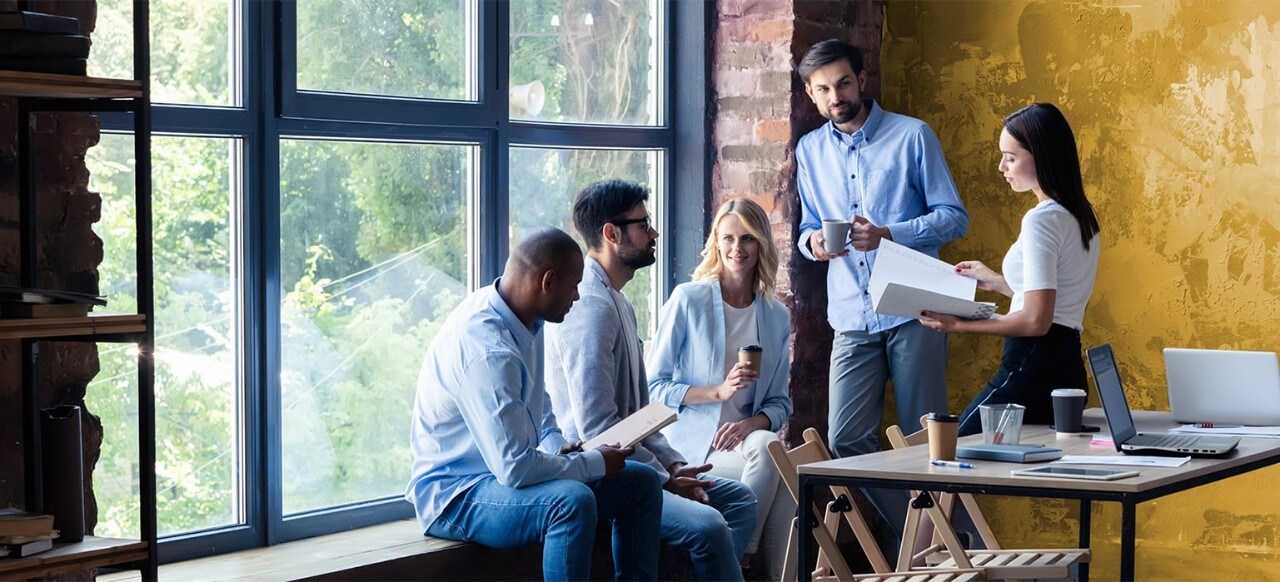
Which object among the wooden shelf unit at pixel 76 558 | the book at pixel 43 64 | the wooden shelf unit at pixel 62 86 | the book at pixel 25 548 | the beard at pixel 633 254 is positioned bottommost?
the wooden shelf unit at pixel 76 558

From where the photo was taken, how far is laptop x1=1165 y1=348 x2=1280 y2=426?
149 inches

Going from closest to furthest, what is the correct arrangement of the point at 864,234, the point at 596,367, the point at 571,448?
the point at 571,448 → the point at 596,367 → the point at 864,234

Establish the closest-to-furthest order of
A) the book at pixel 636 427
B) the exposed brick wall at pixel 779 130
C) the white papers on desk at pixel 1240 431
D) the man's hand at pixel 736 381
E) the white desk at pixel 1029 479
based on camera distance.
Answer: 1. the white desk at pixel 1029 479
2. the white papers on desk at pixel 1240 431
3. the book at pixel 636 427
4. the man's hand at pixel 736 381
5. the exposed brick wall at pixel 779 130

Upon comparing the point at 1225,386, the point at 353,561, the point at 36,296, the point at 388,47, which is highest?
the point at 388,47

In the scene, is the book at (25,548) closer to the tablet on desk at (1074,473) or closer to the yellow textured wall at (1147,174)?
the tablet on desk at (1074,473)

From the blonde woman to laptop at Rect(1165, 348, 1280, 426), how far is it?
4.10ft

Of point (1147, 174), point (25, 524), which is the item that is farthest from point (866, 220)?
A: point (25, 524)

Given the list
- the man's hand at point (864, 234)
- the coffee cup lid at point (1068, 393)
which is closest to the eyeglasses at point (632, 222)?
the man's hand at point (864, 234)

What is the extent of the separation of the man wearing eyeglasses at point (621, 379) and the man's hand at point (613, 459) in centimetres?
24

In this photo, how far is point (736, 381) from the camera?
4.48m

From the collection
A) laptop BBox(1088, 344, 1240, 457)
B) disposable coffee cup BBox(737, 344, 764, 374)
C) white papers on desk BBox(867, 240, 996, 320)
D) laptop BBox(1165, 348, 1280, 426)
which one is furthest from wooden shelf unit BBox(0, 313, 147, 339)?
laptop BBox(1165, 348, 1280, 426)

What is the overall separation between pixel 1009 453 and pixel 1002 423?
0.22m

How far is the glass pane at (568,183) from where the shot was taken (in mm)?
4766

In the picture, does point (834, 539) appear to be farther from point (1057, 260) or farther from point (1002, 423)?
point (1057, 260)
